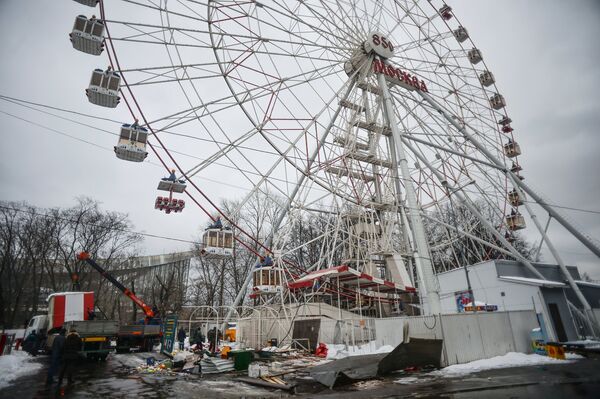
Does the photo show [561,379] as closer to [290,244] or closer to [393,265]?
[393,265]

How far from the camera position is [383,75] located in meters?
21.7

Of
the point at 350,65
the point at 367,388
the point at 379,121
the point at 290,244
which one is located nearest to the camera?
→ the point at 367,388

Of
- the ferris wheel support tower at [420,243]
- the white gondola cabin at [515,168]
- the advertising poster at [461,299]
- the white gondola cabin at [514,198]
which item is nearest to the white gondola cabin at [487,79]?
the white gondola cabin at [515,168]

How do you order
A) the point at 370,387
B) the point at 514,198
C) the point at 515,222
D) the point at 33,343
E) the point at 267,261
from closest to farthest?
1. the point at 370,387
2. the point at 267,261
3. the point at 33,343
4. the point at 514,198
5. the point at 515,222

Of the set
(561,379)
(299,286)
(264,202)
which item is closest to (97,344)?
(299,286)

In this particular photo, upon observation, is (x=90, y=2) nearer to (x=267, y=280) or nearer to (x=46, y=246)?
(x=267, y=280)

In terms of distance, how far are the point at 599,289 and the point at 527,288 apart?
8.11m

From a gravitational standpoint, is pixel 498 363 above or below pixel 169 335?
below

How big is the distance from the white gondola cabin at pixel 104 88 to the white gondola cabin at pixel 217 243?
21.5ft

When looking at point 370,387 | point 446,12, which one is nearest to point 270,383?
point 370,387

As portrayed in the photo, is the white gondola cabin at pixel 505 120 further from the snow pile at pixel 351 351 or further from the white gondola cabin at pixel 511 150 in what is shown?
the snow pile at pixel 351 351

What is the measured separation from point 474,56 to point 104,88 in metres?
27.2

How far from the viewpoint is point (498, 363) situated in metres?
11.8

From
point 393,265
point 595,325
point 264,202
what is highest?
point 264,202
